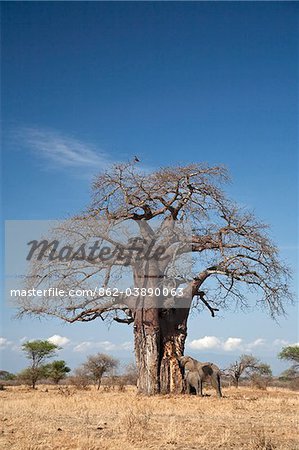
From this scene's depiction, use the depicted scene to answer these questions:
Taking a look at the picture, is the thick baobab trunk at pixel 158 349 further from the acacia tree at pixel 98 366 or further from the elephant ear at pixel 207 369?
the acacia tree at pixel 98 366

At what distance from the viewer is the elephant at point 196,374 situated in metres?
16.6

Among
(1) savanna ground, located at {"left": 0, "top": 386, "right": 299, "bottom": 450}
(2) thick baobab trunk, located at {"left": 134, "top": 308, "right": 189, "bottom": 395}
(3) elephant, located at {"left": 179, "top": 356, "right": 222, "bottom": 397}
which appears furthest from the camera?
(3) elephant, located at {"left": 179, "top": 356, "right": 222, "bottom": 397}

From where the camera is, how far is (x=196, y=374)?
1677cm

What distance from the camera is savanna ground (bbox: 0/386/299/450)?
7387mm

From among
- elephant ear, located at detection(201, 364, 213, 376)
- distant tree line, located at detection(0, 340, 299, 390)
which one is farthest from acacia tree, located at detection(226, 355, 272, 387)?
elephant ear, located at detection(201, 364, 213, 376)

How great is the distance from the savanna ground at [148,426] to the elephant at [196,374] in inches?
141

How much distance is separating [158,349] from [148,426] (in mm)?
7668

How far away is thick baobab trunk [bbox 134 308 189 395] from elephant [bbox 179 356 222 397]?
287 mm

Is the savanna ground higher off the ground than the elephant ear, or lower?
lower

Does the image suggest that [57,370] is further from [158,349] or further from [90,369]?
[158,349]

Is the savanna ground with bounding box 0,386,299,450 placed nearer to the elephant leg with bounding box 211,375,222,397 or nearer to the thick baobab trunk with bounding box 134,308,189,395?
the thick baobab trunk with bounding box 134,308,189,395

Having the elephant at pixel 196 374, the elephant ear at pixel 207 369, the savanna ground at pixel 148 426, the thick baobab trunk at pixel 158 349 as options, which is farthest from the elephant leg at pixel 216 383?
the savanna ground at pixel 148 426

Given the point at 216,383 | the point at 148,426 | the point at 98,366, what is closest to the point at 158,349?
the point at 216,383

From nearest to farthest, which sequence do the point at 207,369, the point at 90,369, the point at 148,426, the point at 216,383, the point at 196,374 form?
the point at 148,426 → the point at 196,374 → the point at 216,383 → the point at 207,369 → the point at 90,369
